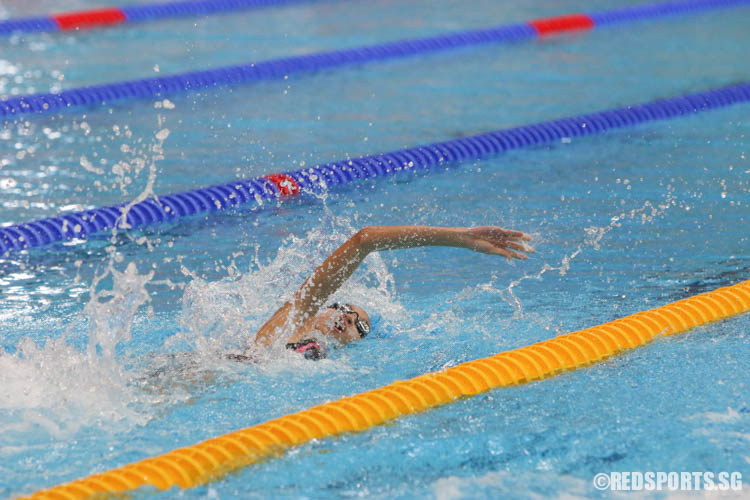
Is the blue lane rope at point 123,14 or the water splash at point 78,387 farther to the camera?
the blue lane rope at point 123,14

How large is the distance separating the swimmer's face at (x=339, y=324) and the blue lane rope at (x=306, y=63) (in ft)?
12.3

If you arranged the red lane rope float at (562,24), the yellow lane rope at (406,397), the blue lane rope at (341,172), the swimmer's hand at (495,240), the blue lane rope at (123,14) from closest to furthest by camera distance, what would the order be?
the yellow lane rope at (406,397) < the swimmer's hand at (495,240) < the blue lane rope at (341,172) < the blue lane rope at (123,14) < the red lane rope float at (562,24)

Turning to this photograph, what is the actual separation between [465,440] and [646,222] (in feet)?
7.20

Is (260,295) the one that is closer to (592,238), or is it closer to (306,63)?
(592,238)

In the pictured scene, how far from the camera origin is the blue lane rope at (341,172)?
4.50 metres

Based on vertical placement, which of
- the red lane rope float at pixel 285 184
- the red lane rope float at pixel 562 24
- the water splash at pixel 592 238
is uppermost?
the red lane rope float at pixel 562 24

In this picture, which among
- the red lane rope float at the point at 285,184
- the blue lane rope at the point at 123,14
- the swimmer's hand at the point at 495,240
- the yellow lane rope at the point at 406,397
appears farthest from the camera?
the blue lane rope at the point at 123,14

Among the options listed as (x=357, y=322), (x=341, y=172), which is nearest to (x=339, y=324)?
(x=357, y=322)

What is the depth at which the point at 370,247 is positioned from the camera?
9.75 ft

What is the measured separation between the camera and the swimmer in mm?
2820

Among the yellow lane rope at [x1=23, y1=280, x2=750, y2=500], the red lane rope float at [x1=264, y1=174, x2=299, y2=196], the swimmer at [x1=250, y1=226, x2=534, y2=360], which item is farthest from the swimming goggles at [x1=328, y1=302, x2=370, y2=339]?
the red lane rope float at [x1=264, y1=174, x2=299, y2=196]

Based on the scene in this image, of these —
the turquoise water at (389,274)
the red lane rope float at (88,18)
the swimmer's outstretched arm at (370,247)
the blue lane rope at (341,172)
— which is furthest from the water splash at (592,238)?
the red lane rope float at (88,18)

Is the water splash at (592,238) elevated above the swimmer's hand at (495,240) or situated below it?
above

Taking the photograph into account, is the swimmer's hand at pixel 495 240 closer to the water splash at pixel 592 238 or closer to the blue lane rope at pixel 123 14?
the water splash at pixel 592 238
